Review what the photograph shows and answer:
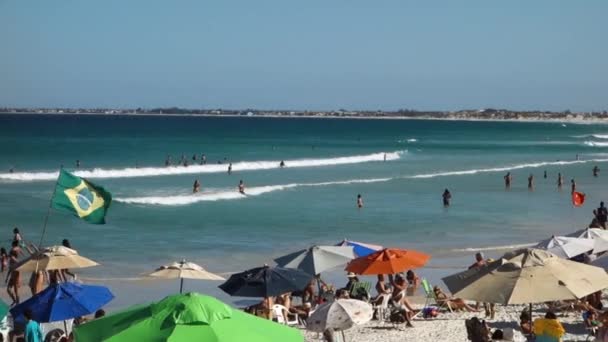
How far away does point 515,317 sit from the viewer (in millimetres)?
14812

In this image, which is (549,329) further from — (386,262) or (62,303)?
(62,303)

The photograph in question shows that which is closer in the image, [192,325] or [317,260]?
[192,325]

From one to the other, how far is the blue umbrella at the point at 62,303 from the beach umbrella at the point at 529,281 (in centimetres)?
450

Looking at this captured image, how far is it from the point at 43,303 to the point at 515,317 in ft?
26.3

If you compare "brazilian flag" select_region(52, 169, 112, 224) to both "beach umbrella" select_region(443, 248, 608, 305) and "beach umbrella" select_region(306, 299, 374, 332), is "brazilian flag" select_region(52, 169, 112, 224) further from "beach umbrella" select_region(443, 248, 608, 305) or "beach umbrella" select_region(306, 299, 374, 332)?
"beach umbrella" select_region(443, 248, 608, 305)

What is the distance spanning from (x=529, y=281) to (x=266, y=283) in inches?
174

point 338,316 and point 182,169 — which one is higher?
point 338,316

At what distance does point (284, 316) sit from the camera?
567 inches

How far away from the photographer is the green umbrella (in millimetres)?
6957

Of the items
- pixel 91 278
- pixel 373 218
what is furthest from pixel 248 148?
pixel 91 278

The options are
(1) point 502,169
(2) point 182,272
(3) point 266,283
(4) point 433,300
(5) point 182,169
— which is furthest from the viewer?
(1) point 502,169

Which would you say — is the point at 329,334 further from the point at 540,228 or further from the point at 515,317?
the point at 540,228

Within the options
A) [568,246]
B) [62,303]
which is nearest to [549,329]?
[568,246]

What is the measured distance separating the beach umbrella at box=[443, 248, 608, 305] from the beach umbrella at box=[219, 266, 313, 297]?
324 cm
